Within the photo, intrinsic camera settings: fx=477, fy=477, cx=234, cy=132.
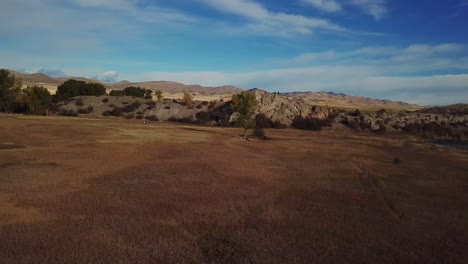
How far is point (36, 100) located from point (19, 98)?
5.00 metres

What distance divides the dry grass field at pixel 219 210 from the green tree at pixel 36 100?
56521mm

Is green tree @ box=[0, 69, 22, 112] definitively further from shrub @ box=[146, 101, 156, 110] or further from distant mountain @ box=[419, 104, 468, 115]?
distant mountain @ box=[419, 104, 468, 115]

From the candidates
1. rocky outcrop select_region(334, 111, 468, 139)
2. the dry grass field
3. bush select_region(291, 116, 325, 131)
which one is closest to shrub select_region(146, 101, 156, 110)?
bush select_region(291, 116, 325, 131)

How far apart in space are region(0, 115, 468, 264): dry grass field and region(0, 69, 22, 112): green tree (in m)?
58.2

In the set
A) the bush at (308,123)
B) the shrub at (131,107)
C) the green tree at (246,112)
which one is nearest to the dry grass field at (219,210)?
the green tree at (246,112)

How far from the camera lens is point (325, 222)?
1594 cm

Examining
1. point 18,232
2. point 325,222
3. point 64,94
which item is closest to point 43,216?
point 18,232

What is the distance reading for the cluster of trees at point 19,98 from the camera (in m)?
82.9

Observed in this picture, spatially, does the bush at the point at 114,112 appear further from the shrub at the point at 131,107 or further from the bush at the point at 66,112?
the bush at the point at 66,112

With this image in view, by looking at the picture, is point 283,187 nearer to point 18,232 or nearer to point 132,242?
point 132,242

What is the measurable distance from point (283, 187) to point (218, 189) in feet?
11.0

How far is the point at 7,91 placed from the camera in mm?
83500

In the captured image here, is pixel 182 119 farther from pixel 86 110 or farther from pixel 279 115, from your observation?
pixel 279 115

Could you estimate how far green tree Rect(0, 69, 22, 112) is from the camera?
8238cm
